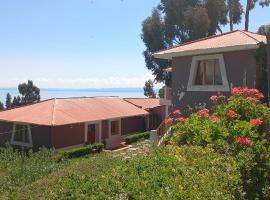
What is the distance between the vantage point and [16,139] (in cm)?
3192

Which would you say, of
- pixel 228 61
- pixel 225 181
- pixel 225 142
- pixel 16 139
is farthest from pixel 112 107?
pixel 225 181

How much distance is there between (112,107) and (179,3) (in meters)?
14.6

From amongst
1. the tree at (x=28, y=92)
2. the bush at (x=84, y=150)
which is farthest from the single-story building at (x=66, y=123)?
the tree at (x=28, y=92)

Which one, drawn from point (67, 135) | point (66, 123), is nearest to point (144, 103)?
point (67, 135)

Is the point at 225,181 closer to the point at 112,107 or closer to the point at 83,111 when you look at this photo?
the point at 83,111

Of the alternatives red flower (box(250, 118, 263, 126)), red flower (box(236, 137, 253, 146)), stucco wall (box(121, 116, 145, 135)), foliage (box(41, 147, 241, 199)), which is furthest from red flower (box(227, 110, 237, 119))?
stucco wall (box(121, 116, 145, 135))

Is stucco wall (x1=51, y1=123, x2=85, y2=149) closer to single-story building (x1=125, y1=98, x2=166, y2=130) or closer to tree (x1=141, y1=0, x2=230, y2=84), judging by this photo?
single-story building (x1=125, y1=98, x2=166, y2=130)

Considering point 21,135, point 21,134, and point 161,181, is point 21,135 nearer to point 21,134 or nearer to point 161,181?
point 21,134

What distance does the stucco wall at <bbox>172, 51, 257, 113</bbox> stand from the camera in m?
16.2

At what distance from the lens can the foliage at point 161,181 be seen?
4969 mm

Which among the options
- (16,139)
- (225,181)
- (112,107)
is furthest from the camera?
(112,107)

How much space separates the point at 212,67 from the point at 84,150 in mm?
15196

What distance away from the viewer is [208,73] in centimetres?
1797

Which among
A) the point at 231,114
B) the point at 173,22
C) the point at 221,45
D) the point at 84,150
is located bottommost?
the point at 84,150
